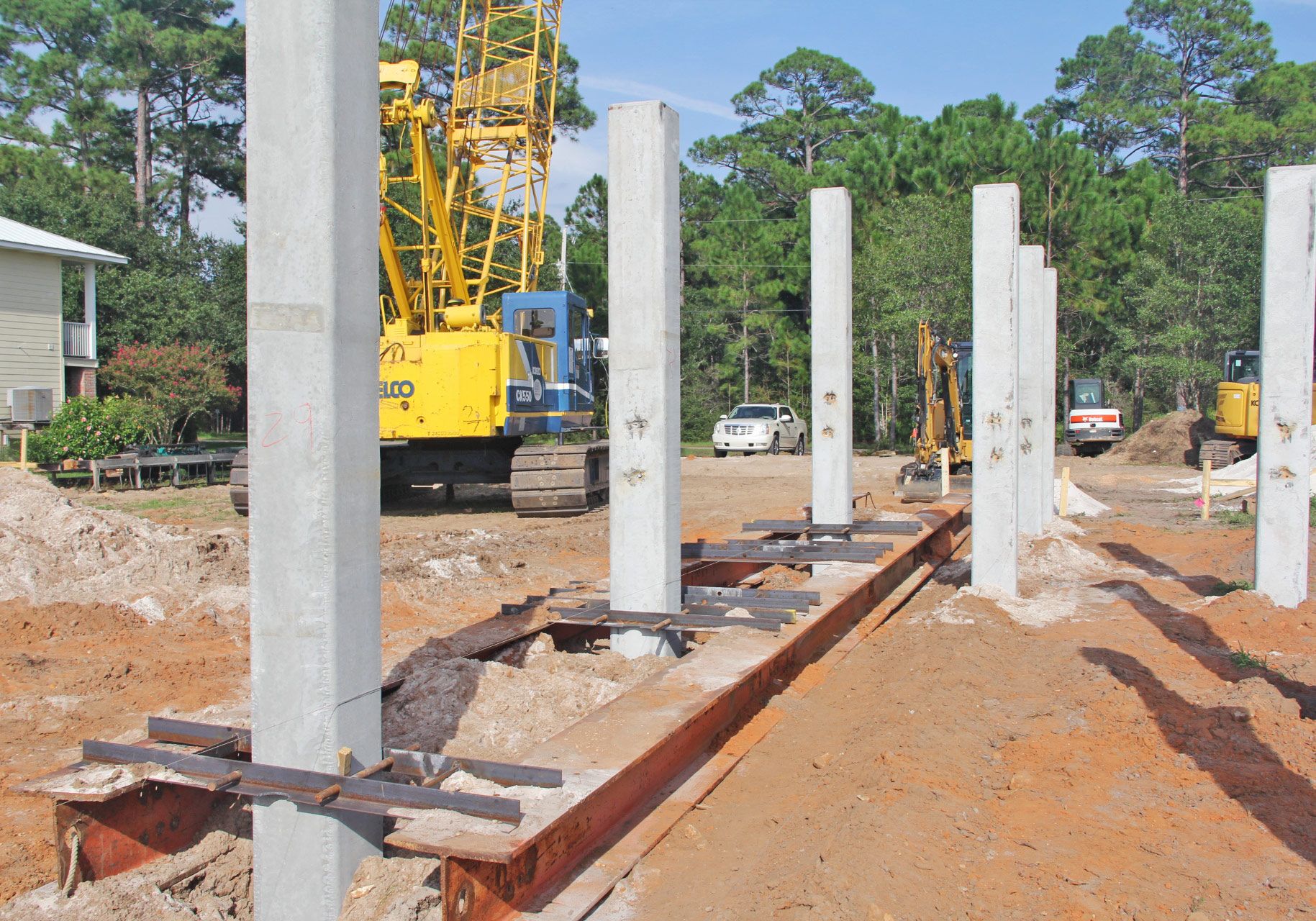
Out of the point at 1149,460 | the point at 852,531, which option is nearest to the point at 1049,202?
the point at 1149,460

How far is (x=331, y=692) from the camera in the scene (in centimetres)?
373

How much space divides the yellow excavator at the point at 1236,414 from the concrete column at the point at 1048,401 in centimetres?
884

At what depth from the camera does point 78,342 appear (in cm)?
2594

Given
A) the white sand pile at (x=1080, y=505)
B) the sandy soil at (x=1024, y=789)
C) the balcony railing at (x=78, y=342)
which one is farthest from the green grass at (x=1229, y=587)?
the balcony railing at (x=78, y=342)

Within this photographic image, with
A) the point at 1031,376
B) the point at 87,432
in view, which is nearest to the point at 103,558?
the point at 1031,376

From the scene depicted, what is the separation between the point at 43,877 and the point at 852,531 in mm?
7533

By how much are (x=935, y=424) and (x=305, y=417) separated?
646 inches

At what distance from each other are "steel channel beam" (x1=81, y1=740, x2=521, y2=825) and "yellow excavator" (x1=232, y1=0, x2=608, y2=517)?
946 centimetres

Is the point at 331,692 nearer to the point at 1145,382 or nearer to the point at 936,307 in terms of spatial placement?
the point at 936,307

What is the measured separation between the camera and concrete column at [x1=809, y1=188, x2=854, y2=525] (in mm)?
9656

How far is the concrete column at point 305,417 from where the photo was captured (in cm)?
364

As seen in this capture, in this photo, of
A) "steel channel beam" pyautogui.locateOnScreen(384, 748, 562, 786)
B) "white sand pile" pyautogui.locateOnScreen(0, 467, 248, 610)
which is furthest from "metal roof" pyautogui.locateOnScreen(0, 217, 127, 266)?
"steel channel beam" pyautogui.locateOnScreen(384, 748, 562, 786)

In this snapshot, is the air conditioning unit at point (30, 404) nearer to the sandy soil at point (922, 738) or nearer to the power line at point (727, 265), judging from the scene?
the sandy soil at point (922, 738)

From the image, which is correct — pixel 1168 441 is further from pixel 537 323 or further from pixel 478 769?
pixel 478 769
